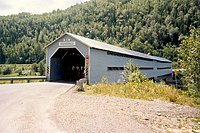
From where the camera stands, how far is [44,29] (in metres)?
124

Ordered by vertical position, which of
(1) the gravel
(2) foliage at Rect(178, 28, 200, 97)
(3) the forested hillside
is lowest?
(1) the gravel

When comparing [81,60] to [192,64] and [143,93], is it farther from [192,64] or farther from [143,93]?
[143,93]

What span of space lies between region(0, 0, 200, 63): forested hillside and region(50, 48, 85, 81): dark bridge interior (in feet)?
217

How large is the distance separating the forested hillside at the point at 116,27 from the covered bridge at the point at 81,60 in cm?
6610

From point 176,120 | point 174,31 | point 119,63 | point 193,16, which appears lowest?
point 176,120

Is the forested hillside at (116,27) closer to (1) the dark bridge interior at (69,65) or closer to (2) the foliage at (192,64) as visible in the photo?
(1) the dark bridge interior at (69,65)

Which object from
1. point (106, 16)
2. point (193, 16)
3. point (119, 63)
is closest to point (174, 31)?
point (193, 16)

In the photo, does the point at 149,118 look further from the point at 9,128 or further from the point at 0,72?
the point at 0,72

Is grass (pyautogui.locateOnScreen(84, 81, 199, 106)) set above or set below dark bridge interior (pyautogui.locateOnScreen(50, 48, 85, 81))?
below

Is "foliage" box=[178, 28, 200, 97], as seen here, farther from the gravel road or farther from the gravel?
the gravel road

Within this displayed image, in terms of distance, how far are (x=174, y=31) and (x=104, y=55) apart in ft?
297

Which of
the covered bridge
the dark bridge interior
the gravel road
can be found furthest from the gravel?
the dark bridge interior

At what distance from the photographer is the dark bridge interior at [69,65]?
25.3 m

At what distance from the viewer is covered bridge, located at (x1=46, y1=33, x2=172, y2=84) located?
20641mm
